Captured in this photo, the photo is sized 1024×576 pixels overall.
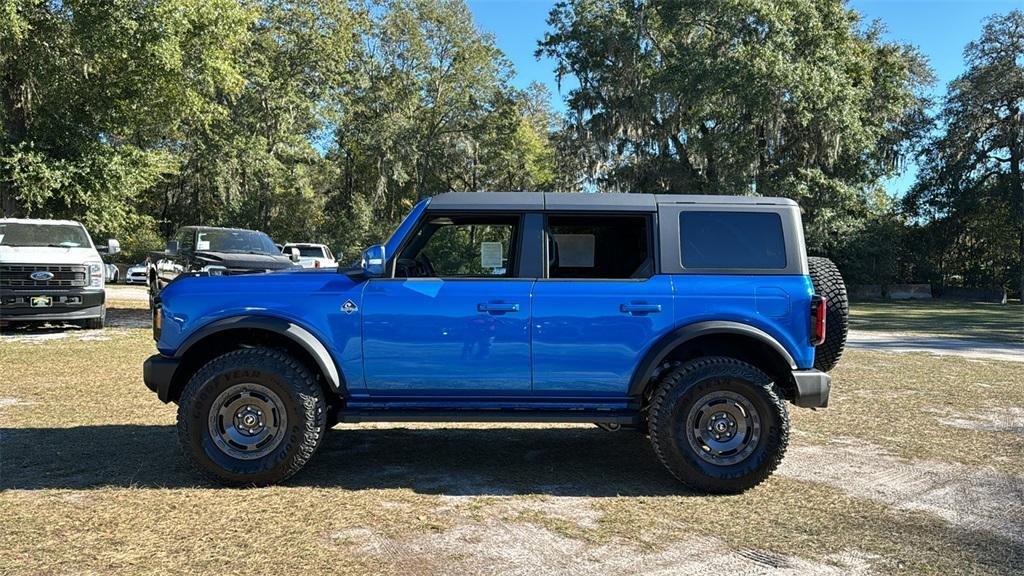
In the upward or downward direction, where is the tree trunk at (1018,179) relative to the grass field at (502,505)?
upward

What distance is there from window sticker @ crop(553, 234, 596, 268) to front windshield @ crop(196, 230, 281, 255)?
35.3 feet

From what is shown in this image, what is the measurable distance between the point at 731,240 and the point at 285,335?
9.78ft

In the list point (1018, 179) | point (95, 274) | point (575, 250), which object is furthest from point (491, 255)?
point (1018, 179)

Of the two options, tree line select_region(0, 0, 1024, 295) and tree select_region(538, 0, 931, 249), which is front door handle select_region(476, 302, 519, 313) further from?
tree select_region(538, 0, 931, 249)

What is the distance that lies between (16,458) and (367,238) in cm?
3791

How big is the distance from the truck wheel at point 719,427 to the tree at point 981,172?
39.0 metres

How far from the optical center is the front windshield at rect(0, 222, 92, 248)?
1280cm

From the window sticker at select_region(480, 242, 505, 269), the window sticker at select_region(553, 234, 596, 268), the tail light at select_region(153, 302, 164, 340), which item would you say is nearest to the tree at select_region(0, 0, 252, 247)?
the tail light at select_region(153, 302, 164, 340)

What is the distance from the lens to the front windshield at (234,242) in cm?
1413

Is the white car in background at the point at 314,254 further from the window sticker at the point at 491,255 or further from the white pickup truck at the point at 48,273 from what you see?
the window sticker at the point at 491,255

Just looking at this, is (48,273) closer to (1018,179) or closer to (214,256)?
(214,256)

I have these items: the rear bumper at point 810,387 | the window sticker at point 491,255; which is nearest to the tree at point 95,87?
the window sticker at point 491,255

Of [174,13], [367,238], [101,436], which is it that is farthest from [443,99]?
[101,436]

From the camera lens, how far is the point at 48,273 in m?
12.4
